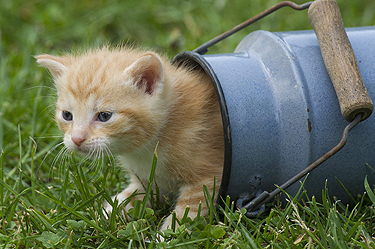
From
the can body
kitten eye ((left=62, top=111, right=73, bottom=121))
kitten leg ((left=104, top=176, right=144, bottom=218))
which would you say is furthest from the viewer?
kitten leg ((left=104, top=176, right=144, bottom=218))

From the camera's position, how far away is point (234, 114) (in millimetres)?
2002

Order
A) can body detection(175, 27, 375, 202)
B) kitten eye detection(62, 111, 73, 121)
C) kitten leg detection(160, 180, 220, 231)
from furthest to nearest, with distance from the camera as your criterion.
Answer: kitten eye detection(62, 111, 73, 121)
kitten leg detection(160, 180, 220, 231)
can body detection(175, 27, 375, 202)

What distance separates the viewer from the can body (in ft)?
6.50

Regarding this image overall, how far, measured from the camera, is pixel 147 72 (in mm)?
2133

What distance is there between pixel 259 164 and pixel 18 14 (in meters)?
3.80

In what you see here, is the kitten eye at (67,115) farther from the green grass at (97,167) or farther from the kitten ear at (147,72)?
the kitten ear at (147,72)

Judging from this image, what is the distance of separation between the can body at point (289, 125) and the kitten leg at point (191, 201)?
5.9 inches

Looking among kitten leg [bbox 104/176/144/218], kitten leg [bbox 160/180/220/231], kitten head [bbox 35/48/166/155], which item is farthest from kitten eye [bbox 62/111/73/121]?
kitten leg [bbox 160/180/220/231]

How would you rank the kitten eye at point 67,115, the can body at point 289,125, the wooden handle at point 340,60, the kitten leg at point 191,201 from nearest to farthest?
the wooden handle at point 340,60, the can body at point 289,125, the kitten leg at point 191,201, the kitten eye at point 67,115

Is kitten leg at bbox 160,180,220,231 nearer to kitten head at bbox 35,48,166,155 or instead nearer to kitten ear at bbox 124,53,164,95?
kitten head at bbox 35,48,166,155

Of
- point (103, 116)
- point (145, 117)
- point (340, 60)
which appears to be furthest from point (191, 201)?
point (340, 60)

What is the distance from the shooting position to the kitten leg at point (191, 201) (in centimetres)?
209

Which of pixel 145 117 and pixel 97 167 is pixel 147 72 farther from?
pixel 97 167

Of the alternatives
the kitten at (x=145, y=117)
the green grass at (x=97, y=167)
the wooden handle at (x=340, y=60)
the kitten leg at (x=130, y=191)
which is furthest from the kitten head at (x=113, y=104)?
the wooden handle at (x=340, y=60)
